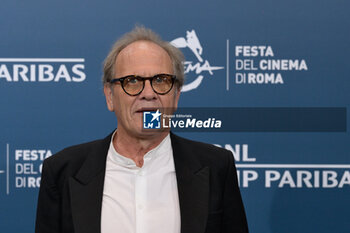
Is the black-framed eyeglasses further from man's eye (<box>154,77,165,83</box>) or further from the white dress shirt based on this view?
the white dress shirt

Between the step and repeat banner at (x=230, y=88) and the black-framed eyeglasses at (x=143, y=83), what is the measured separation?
887 millimetres

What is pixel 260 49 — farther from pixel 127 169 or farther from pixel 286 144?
pixel 127 169

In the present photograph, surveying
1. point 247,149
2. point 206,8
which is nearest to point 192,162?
point 247,149

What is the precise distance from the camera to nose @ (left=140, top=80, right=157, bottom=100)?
49.9 inches

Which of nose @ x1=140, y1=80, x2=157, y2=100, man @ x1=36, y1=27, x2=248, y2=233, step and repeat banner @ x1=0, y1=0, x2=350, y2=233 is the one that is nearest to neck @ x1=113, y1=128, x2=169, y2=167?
man @ x1=36, y1=27, x2=248, y2=233

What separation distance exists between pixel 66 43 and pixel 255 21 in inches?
40.4

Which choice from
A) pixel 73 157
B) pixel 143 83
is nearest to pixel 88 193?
pixel 73 157

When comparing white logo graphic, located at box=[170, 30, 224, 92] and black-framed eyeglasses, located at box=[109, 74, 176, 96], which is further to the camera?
white logo graphic, located at box=[170, 30, 224, 92]

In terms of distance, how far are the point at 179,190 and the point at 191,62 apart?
1056mm

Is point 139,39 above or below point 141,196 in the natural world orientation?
above

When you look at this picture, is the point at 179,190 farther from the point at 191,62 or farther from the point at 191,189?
the point at 191,62

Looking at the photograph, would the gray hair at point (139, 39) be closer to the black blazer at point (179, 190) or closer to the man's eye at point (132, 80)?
the man's eye at point (132, 80)

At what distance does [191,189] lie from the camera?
1293 millimetres

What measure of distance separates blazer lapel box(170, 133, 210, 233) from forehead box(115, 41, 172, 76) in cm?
28
